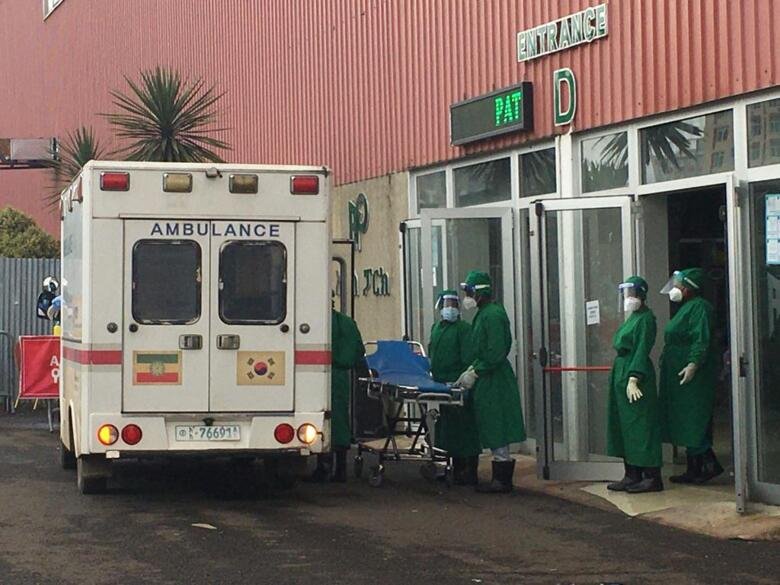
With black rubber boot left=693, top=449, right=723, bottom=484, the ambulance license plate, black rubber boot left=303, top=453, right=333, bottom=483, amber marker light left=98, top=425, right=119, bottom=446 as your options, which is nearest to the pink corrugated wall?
black rubber boot left=693, top=449, right=723, bottom=484

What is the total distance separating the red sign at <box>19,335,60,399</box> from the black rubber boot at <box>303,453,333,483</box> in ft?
22.7

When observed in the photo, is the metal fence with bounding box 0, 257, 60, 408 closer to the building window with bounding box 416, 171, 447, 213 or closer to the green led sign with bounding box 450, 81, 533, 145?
the building window with bounding box 416, 171, 447, 213

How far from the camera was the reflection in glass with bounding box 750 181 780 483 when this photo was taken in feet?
37.8

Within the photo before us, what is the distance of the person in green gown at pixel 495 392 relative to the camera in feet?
42.3

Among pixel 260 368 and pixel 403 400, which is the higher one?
pixel 260 368

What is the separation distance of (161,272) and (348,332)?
2.21m

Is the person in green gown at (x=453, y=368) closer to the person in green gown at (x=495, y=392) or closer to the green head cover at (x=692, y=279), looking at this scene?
the person in green gown at (x=495, y=392)

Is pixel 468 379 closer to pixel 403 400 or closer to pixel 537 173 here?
pixel 403 400

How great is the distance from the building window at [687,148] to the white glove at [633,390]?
72.1 inches

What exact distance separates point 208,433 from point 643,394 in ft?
11.3

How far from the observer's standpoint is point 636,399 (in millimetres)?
12258

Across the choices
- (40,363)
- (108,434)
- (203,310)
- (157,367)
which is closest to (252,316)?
(203,310)

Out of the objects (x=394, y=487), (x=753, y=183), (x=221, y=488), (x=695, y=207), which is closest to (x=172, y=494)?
(x=221, y=488)

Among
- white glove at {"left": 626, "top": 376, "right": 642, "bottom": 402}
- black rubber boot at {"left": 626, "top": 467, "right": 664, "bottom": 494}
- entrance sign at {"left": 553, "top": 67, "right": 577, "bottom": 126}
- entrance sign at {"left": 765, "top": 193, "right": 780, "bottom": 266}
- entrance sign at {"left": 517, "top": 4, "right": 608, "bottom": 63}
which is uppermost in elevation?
entrance sign at {"left": 517, "top": 4, "right": 608, "bottom": 63}
